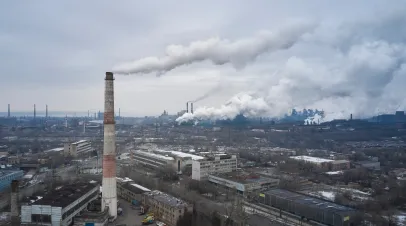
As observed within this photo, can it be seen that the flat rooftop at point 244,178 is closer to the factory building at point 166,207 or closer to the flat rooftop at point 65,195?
the factory building at point 166,207

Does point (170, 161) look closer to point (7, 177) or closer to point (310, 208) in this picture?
point (7, 177)

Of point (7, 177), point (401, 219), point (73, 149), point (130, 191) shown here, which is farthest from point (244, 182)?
point (73, 149)

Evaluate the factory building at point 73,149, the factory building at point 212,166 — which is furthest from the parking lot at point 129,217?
the factory building at point 73,149

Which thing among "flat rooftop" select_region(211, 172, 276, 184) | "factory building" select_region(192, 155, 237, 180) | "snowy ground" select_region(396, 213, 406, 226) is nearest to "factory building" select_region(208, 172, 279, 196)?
"flat rooftop" select_region(211, 172, 276, 184)

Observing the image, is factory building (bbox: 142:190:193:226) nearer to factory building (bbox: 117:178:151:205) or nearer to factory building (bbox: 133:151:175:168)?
factory building (bbox: 117:178:151:205)

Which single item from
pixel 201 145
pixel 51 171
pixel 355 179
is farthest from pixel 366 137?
pixel 51 171

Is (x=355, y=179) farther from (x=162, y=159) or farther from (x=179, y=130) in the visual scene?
(x=179, y=130)
